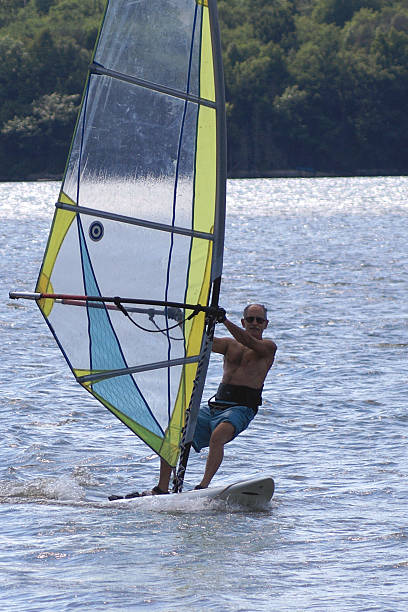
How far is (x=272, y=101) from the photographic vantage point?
358ft

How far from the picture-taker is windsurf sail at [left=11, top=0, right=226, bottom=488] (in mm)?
7996

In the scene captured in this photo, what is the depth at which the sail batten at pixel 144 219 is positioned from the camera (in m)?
8.00

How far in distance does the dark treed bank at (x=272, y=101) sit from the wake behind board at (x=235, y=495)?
291ft

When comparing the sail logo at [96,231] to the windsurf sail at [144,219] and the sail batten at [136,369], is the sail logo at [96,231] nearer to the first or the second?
the windsurf sail at [144,219]

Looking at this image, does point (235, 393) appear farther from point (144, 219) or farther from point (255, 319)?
point (144, 219)

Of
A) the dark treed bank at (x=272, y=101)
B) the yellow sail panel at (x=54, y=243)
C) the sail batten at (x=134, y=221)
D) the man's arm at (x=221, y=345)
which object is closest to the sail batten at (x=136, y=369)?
the man's arm at (x=221, y=345)

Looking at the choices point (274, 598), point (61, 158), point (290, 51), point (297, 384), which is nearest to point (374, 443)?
point (297, 384)

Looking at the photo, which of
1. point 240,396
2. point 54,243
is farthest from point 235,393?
point 54,243

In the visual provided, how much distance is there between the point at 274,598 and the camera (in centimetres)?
643

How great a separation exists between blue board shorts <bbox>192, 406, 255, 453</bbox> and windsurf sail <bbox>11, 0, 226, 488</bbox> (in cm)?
17

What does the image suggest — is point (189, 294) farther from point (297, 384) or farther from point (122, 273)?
point (297, 384)

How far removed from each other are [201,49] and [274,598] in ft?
12.4

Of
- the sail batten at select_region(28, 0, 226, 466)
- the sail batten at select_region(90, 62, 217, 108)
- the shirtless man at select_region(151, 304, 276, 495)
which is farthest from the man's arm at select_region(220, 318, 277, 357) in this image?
the sail batten at select_region(90, 62, 217, 108)

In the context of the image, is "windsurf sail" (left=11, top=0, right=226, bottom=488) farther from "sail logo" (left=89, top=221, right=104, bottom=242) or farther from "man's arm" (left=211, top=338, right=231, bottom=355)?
"man's arm" (left=211, top=338, right=231, bottom=355)
